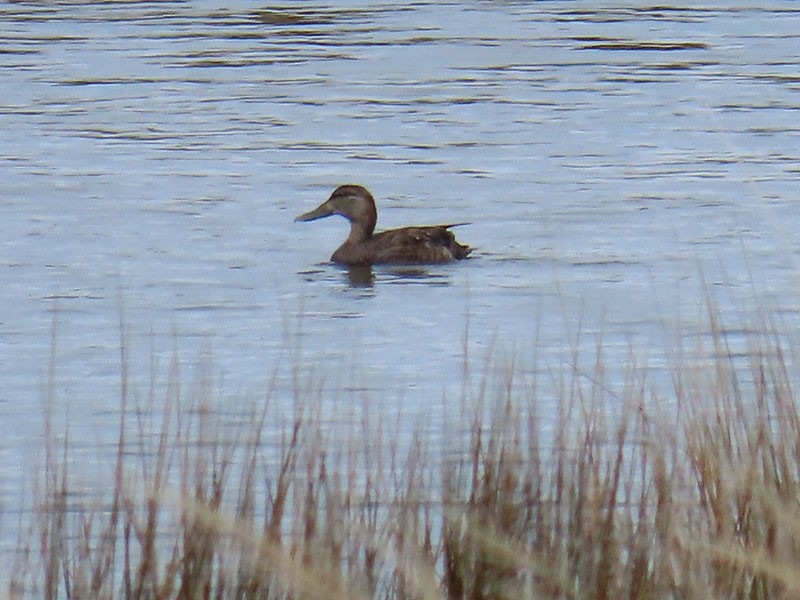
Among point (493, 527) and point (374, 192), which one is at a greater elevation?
point (374, 192)

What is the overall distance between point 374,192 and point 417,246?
392 centimetres

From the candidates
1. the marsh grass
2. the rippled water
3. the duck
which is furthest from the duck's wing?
the marsh grass

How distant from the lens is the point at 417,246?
15133 mm

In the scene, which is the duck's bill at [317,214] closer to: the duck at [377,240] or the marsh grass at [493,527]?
the duck at [377,240]

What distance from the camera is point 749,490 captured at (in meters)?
5.89

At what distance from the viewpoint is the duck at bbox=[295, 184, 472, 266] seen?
15.0m

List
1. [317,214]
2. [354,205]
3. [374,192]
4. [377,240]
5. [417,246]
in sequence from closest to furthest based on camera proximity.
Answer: [417,246] < [377,240] < [354,205] < [317,214] < [374,192]

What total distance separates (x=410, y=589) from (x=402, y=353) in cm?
619

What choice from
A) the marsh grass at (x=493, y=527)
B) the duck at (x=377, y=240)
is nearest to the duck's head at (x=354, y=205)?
the duck at (x=377, y=240)

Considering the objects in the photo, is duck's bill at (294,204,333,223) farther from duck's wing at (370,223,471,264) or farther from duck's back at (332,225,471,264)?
duck's wing at (370,223,471,264)

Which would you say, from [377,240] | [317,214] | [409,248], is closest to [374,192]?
[317,214]

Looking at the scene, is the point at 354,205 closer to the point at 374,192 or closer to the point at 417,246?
the point at 417,246

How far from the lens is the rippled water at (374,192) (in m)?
11.7

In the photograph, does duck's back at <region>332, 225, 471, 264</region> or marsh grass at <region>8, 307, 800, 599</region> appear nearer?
marsh grass at <region>8, 307, 800, 599</region>
